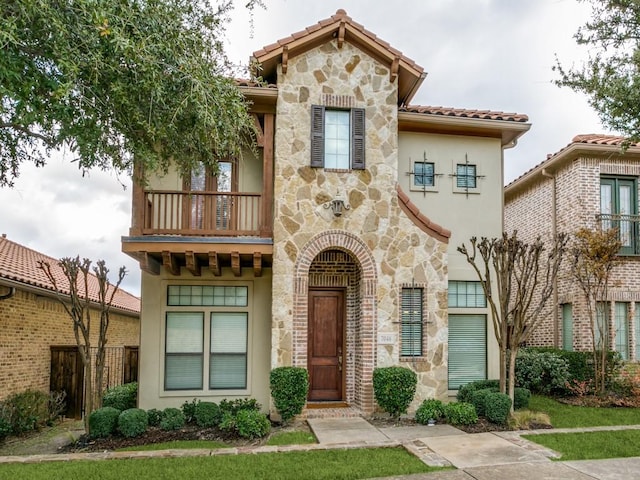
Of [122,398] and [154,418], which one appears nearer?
[154,418]

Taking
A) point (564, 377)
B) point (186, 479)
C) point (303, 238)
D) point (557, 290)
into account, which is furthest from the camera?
point (557, 290)

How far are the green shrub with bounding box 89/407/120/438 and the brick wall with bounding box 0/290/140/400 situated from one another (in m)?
2.88

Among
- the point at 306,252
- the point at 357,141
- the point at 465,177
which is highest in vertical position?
the point at 357,141

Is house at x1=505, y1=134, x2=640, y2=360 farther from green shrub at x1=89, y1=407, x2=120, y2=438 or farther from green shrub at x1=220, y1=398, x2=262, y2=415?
green shrub at x1=89, y1=407, x2=120, y2=438

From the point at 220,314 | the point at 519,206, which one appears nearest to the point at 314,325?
the point at 220,314

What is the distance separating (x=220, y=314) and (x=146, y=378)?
1.90 metres

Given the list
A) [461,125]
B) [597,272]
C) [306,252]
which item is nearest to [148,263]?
[306,252]

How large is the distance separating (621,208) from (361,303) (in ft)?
27.3

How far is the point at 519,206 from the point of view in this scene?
17.4 metres

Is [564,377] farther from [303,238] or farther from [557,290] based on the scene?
[303,238]

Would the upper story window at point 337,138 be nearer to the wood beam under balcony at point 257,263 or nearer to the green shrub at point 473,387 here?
the wood beam under balcony at point 257,263

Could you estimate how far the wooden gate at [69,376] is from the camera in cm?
1207

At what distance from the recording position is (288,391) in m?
9.66

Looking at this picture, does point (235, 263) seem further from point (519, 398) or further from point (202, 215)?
point (519, 398)
